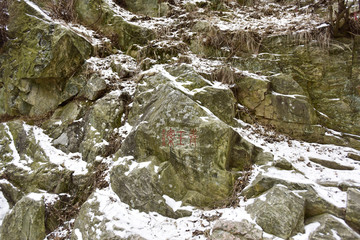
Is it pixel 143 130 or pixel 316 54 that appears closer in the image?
pixel 143 130

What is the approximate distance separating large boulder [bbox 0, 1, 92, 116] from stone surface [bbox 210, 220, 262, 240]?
19.4 feet

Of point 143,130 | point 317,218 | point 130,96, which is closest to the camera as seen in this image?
point 317,218

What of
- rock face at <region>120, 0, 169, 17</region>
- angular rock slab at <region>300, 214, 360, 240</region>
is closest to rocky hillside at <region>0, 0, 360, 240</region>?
angular rock slab at <region>300, 214, 360, 240</region>

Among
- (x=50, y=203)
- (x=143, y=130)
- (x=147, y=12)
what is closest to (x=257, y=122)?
(x=143, y=130)

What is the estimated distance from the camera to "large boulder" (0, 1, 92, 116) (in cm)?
605

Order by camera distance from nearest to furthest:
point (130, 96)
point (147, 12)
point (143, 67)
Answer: point (130, 96) → point (143, 67) → point (147, 12)

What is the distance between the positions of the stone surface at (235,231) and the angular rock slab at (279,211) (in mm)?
167

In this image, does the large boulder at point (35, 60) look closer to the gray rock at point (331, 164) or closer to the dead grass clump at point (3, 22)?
the dead grass clump at point (3, 22)

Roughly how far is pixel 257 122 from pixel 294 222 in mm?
2862

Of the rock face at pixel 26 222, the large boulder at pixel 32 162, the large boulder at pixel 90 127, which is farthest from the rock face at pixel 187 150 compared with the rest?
the rock face at pixel 26 222

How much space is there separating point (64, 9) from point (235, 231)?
9.37 m

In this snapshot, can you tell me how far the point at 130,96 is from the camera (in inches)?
222

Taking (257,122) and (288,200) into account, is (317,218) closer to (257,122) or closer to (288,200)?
(288,200)

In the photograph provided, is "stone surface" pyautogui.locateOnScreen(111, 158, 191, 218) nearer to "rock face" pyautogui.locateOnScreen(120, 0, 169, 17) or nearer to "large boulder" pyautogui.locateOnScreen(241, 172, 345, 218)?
"large boulder" pyautogui.locateOnScreen(241, 172, 345, 218)
